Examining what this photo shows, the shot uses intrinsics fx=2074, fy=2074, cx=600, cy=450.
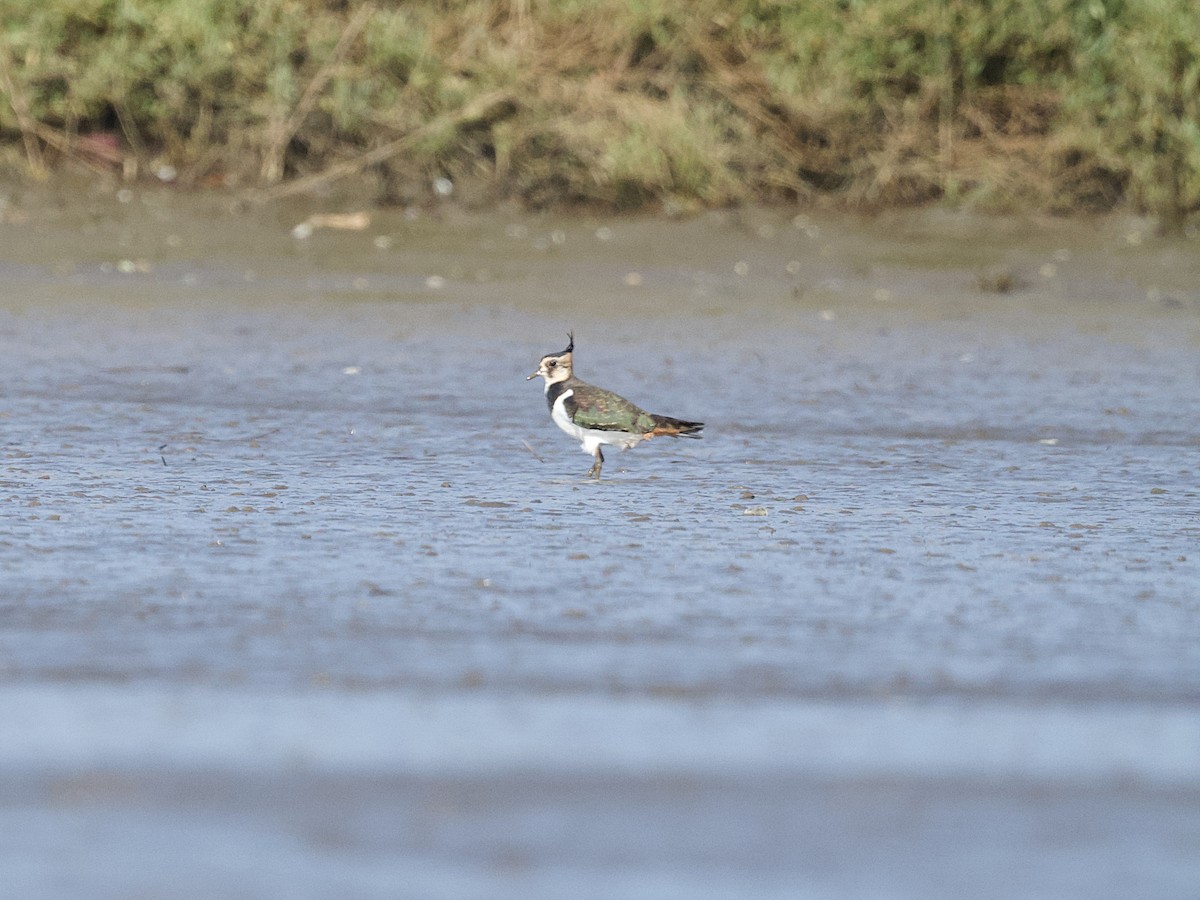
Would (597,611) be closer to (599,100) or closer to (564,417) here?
(564,417)

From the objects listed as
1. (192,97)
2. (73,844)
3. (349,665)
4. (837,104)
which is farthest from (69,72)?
(73,844)

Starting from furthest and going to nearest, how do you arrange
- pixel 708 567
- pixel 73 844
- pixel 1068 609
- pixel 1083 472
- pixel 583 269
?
pixel 583 269, pixel 1083 472, pixel 708 567, pixel 1068 609, pixel 73 844

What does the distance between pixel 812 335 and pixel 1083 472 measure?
115 inches

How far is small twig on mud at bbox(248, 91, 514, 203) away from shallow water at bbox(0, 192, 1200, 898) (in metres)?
2.44

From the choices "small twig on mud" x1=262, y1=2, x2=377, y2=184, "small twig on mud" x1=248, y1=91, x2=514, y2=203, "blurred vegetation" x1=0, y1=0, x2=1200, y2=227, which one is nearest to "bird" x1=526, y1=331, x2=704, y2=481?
"blurred vegetation" x1=0, y1=0, x2=1200, y2=227

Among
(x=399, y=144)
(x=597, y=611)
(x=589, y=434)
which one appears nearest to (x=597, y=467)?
(x=589, y=434)

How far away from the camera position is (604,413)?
5.92 m

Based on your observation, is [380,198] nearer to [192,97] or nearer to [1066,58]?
[192,97]

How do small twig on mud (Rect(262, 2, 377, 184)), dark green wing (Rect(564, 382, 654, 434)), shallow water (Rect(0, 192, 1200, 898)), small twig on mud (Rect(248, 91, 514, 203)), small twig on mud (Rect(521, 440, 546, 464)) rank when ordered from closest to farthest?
shallow water (Rect(0, 192, 1200, 898))
dark green wing (Rect(564, 382, 654, 434))
small twig on mud (Rect(521, 440, 546, 464))
small twig on mud (Rect(248, 91, 514, 203))
small twig on mud (Rect(262, 2, 377, 184))

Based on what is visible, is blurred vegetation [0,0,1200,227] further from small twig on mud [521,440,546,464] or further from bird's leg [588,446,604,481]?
bird's leg [588,446,604,481]

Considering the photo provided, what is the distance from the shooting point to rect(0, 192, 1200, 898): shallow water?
2898 millimetres

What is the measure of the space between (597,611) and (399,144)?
7.76 meters

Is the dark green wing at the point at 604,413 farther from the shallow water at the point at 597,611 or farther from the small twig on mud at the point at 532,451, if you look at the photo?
the small twig on mud at the point at 532,451

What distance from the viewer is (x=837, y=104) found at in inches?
449
